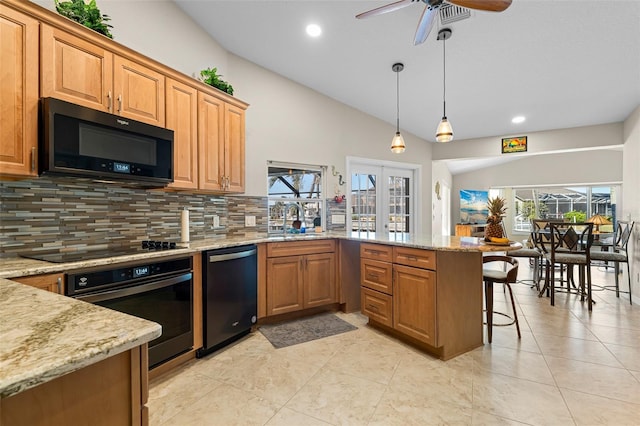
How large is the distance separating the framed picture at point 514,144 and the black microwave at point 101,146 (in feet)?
16.8

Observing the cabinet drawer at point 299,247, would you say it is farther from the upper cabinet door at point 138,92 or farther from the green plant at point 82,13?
the green plant at point 82,13

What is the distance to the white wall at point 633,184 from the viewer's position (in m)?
3.89

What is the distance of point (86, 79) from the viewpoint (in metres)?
1.98

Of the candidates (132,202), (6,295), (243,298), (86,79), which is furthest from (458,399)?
(86,79)

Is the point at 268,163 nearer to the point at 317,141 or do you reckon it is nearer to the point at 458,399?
the point at 317,141

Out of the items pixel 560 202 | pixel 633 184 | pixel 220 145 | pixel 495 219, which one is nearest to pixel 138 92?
pixel 220 145

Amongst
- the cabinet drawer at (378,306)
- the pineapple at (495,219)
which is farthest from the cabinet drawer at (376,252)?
the pineapple at (495,219)

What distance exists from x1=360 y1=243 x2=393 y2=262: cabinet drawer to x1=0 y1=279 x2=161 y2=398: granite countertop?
2.22 m

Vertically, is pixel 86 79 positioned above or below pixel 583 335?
above

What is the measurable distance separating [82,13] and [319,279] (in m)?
2.89

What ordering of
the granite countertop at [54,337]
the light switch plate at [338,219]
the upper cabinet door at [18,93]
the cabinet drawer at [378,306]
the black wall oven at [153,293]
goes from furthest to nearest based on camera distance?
the light switch plate at [338,219] → the cabinet drawer at [378,306] → the black wall oven at [153,293] → the upper cabinet door at [18,93] → the granite countertop at [54,337]

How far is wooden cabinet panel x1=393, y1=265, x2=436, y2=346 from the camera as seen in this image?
2.39 m

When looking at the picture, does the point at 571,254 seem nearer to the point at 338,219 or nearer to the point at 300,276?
the point at 338,219

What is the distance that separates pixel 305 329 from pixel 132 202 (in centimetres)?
195
